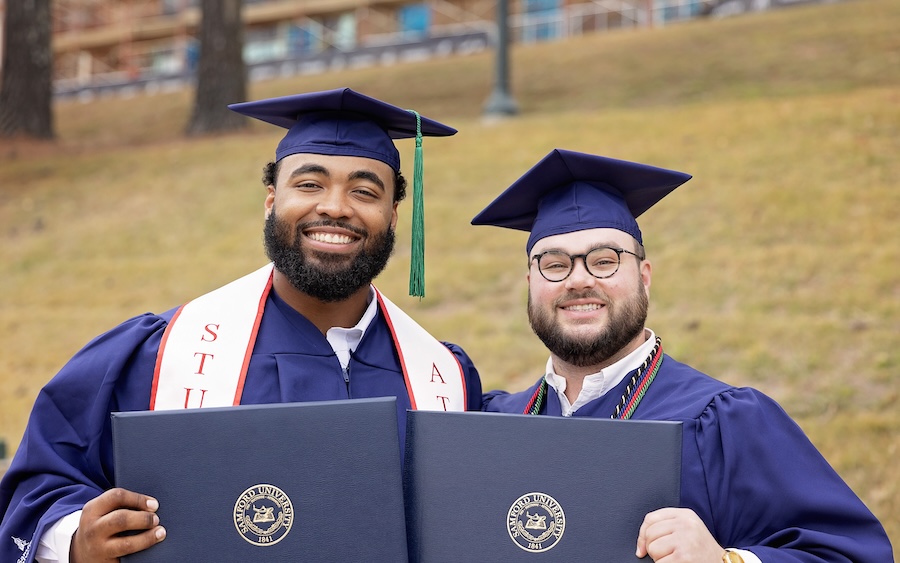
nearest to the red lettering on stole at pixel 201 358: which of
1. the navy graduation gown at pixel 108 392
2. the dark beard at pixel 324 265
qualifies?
the navy graduation gown at pixel 108 392

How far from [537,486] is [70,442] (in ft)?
4.31

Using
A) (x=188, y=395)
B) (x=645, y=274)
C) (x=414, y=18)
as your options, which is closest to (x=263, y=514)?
(x=188, y=395)

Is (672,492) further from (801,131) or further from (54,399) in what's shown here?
(801,131)

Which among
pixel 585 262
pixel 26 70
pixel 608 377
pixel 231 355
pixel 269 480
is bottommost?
pixel 269 480

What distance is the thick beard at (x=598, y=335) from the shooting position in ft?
10.3

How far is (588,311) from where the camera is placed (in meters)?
3.16

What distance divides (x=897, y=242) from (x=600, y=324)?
5.75 metres

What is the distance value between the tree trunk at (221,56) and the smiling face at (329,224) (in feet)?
38.8

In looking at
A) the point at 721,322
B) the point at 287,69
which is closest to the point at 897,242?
the point at 721,322

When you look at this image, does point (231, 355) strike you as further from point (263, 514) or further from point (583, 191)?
point (583, 191)

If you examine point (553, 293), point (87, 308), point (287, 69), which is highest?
point (287, 69)

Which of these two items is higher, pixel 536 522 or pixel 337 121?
pixel 337 121

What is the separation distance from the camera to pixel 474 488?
2.62 metres

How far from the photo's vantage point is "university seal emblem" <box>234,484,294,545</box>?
2.54 m
